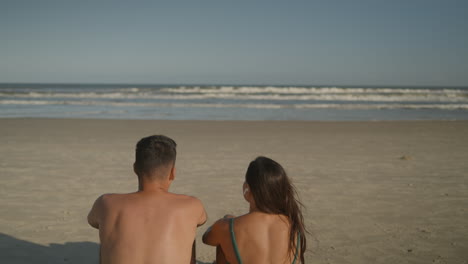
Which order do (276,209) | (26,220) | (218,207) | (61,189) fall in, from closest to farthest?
(276,209), (26,220), (218,207), (61,189)

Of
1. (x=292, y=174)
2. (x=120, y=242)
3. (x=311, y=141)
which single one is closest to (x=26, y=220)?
(x=120, y=242)

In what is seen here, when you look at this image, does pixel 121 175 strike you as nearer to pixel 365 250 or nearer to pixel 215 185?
pixel 215 185

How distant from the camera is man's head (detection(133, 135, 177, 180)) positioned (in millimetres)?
2379

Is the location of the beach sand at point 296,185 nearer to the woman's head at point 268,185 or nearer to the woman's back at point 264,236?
the woman's back at point 264,236

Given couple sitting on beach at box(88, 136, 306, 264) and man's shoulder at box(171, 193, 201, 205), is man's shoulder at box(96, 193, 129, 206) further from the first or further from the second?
man's shoulder at box(171, 193, 201, 205)

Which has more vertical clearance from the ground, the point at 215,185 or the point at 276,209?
the point at 276,209

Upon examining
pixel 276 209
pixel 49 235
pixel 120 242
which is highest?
pixel 276 209

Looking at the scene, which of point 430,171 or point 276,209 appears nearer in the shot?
point 276,209

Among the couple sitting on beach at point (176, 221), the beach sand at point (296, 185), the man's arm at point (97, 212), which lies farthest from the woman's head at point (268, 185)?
the beach sand at point (296, 185)

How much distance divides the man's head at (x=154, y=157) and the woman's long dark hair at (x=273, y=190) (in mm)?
522

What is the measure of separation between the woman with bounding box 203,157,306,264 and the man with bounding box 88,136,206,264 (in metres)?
0.30

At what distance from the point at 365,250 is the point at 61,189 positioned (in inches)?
175

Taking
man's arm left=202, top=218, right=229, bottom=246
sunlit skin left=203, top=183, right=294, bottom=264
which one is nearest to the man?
man's arm left=202, top=218, right=229, bottom=246

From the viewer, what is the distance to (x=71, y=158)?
837 centimetres
